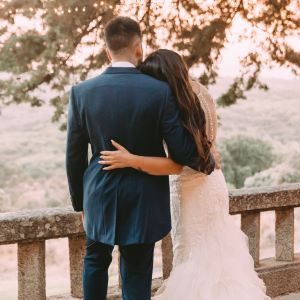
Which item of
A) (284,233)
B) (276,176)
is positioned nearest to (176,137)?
(284,233)

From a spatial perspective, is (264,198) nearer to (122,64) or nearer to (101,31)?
(122,64)

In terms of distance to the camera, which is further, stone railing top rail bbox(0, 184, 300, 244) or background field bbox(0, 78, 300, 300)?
background field bbox(0, 78, 300, 300)

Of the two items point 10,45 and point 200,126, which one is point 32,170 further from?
point 200,126

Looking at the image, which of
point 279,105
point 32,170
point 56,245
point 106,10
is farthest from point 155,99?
point 279,105

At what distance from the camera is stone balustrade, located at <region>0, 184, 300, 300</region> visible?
266 cm

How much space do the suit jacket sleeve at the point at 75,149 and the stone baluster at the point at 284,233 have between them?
173 cm

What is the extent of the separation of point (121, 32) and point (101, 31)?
4270mm

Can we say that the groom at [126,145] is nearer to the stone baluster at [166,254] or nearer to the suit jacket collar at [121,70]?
the suit jacket collar at [121,70]

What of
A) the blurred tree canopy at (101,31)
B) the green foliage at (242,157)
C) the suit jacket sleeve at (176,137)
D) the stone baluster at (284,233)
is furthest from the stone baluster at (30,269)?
the green foliage at (242,157)

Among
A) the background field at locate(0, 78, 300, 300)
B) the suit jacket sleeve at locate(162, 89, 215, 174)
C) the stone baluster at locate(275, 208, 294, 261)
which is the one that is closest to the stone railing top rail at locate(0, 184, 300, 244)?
the suit jacket sleeve at locate(162, 89, 215, 174)

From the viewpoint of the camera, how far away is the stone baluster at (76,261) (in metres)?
2.83

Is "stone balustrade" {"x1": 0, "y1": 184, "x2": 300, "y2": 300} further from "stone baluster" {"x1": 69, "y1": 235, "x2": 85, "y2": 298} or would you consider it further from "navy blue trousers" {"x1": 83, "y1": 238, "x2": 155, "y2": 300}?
"navy blue trousers" {"x1": 83, "y1": 238, "x2": 155, "y2": 300}

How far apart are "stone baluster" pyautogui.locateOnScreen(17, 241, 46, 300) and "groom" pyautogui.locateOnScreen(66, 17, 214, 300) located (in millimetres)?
490

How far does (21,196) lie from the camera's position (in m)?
14.5
